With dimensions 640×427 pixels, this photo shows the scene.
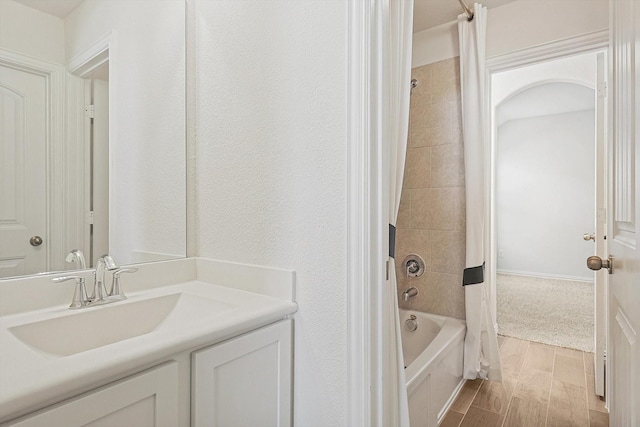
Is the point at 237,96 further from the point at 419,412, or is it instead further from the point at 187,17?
the point at 419,412

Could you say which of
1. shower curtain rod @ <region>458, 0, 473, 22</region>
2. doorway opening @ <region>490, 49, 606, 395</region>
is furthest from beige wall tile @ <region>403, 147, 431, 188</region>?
doorway opening @ <region>490, 49, 606, 395</region>

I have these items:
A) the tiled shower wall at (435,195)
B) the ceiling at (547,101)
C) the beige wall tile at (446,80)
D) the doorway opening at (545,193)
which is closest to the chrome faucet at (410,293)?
the tiled shower wall at (435,195)

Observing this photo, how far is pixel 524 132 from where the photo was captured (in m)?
5.59

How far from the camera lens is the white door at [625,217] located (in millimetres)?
765

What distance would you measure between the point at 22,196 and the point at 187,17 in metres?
0.93

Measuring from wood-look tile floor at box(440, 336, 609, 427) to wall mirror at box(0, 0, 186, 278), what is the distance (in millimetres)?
1778

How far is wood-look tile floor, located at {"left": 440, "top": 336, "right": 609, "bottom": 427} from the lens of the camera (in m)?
1.77

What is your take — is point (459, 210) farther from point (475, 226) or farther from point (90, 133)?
point (90, 133)

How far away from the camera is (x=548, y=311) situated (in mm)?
3641

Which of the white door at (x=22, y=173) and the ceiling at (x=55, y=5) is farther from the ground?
the ceiling at (x=55, y=5)

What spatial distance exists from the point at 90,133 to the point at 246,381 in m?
0.97

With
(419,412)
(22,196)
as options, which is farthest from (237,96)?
(419,412)

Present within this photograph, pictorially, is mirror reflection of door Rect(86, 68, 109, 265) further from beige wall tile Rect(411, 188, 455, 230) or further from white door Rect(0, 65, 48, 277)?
beige wall tile Rect(411, 188, 455, 230)

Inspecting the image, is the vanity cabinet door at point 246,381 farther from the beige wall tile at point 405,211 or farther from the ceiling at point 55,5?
the beige wall tile at point 405,211
